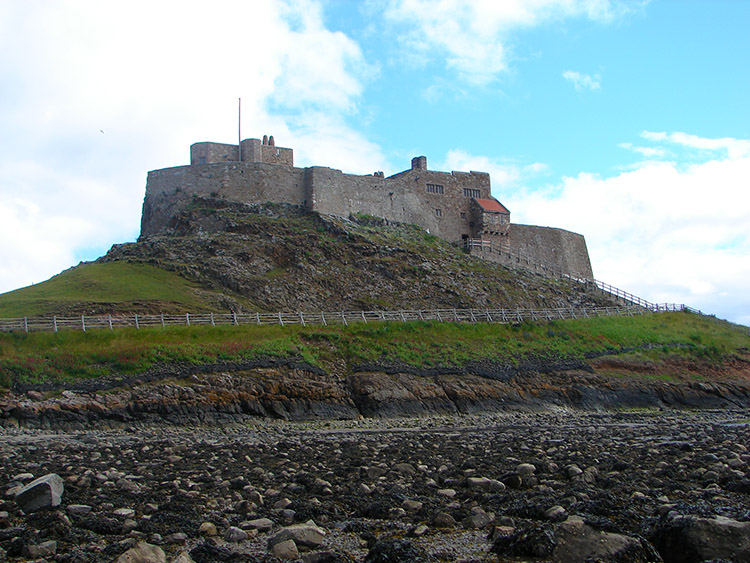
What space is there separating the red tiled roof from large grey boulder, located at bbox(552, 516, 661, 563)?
5834 cm

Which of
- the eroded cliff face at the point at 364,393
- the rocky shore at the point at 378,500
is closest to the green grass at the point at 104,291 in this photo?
the eroded cliff face at the point at 364,393

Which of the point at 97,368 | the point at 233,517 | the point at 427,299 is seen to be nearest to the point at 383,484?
the point at 233,517

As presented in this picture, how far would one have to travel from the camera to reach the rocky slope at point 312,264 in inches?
1813

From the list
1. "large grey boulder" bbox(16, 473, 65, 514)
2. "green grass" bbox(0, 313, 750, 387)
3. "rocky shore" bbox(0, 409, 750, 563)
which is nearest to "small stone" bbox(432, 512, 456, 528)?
"rocky shore" bbox(0, 409, 750, 563)

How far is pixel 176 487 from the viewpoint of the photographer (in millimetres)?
12203

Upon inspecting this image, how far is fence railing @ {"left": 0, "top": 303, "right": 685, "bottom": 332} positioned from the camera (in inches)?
1310

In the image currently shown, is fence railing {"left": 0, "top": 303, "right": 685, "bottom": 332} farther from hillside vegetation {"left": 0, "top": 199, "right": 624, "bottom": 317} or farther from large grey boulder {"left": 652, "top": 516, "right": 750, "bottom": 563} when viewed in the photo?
large grey boulder {"left": 652, "top": 516, "right": 750, "bottom": 563}

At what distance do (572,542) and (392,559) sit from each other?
2.03 metres

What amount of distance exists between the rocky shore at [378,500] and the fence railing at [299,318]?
14188 mm

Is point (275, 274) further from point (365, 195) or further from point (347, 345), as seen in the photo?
point (365, 195)

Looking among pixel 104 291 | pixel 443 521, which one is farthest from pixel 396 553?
pixel 104 291

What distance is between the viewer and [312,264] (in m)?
49.0

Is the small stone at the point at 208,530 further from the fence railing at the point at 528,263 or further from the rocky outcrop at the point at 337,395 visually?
the fence railing at the point at 528,263

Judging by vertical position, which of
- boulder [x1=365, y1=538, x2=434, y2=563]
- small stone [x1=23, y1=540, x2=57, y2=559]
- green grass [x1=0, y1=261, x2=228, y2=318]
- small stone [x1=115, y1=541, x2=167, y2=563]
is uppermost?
green grass [x1=0, y1=261, x2=228, y2=318]
